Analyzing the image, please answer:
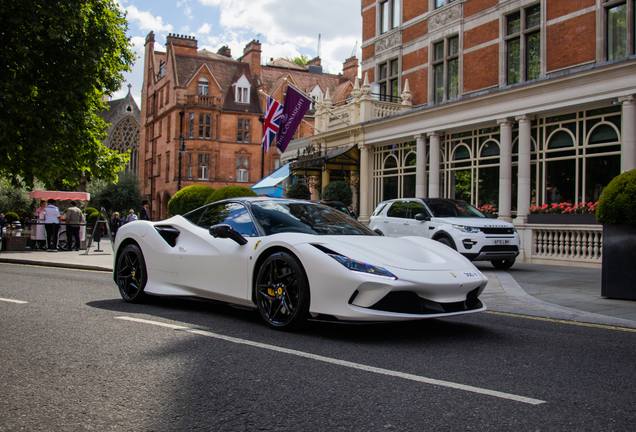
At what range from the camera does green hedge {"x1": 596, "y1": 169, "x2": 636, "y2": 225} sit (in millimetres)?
7676

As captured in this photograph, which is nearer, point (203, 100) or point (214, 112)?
point (203, 100)

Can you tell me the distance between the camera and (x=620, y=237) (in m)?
7.91

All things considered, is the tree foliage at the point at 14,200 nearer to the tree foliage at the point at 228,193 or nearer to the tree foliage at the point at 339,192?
the tree foliage at the point at 339,192

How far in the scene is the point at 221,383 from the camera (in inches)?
139

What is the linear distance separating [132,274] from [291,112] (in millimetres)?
16763

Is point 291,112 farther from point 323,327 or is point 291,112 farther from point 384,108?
point 323,327

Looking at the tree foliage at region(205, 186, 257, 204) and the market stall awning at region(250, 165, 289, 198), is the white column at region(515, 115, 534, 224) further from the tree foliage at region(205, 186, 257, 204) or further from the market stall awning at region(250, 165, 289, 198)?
the market stall awning at region(250, 165, 289, 198)

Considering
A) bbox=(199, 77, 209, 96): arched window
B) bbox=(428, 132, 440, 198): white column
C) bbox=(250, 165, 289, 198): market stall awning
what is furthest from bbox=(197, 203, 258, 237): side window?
bbox=(199, 77, 209, 96): arched window

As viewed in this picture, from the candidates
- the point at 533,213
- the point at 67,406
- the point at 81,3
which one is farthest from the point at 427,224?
the point at 81,3

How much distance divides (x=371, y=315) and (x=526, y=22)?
16.5m

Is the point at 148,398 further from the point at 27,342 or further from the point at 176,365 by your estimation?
the point at 27,342

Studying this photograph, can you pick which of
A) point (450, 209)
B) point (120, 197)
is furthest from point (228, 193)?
point (120, 197)

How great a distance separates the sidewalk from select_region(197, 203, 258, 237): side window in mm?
3358

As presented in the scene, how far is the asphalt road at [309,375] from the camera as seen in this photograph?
290 cm
